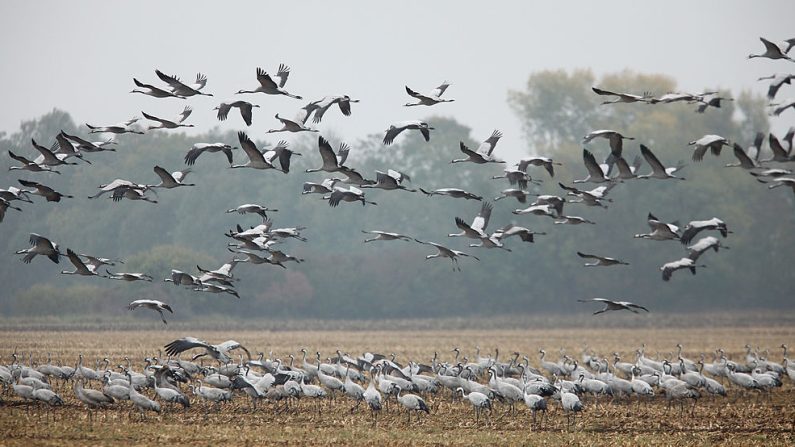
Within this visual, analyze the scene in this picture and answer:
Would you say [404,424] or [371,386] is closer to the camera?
[404,424]

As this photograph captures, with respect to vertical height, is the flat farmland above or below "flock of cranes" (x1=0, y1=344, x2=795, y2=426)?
below

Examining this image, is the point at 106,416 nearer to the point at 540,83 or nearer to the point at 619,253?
the point at 619,253

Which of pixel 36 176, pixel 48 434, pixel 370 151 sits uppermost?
pixel 370 151

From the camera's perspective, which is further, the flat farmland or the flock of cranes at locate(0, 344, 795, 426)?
the flock of cranes at locate(0, 344, 795, 426)

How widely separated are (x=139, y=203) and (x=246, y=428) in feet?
207

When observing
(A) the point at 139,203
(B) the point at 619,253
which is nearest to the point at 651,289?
(B) the point at 619,253

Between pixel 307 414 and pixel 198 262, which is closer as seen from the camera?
pixel 307 414

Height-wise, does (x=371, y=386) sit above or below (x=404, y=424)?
above

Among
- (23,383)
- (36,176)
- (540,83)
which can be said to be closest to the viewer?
(23,383)

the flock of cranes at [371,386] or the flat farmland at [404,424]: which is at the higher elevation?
the flock of cranes at [371,386]

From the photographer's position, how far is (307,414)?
20.4 metres

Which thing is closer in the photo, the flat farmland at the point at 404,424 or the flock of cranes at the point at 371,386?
the flat farmland at the point at 404,424

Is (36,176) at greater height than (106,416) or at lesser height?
greater

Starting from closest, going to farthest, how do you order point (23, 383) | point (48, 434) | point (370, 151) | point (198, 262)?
point (48, 434) < point (23, 383) < point (198, 262) < point (370, 151)
